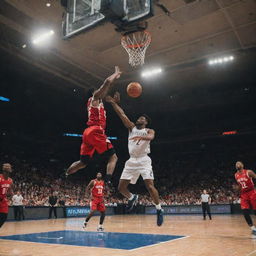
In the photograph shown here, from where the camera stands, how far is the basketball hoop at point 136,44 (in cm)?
1246

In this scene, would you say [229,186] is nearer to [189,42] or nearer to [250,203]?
[189,42]

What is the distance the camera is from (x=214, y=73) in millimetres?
19031

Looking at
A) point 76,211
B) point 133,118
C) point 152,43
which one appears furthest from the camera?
point 133,118

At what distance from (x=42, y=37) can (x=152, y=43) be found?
211 inches

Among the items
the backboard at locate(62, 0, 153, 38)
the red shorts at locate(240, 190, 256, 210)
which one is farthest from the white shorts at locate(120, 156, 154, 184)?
the red shorts at locate(240, 190, 256, 210)

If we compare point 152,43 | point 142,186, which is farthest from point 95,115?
point 142,186

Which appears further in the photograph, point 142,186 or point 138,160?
point 142,186

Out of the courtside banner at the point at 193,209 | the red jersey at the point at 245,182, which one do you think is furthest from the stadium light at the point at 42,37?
the courtside banner at the point at 193,209

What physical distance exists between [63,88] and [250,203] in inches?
601

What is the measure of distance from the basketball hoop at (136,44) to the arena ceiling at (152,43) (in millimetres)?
1245

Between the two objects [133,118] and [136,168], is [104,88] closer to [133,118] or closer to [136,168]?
[136,168]

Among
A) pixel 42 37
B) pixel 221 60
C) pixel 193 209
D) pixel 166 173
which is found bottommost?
pixel 193 209

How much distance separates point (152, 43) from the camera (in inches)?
600

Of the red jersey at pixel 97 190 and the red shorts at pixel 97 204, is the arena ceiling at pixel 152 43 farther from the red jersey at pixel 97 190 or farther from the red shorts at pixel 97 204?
the red shorts at pixel 97 204
